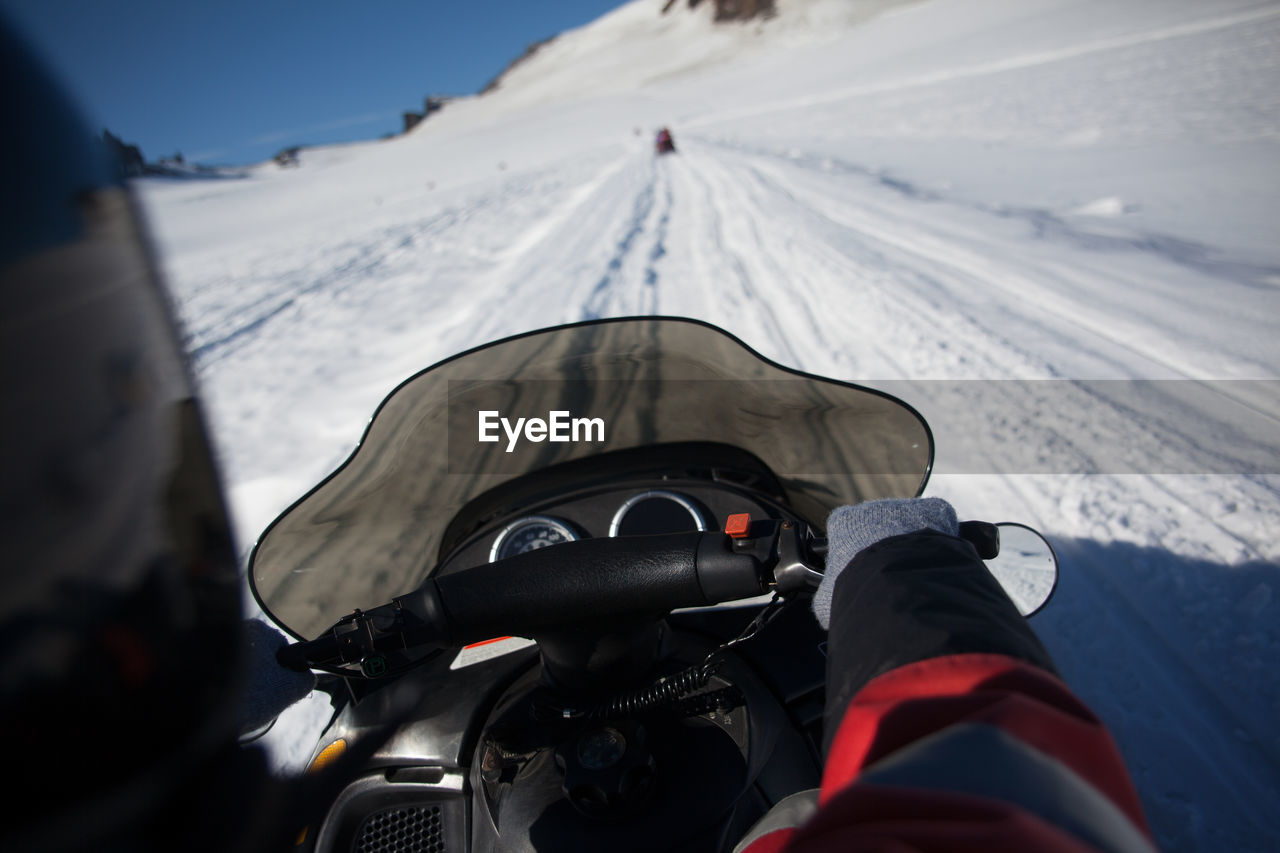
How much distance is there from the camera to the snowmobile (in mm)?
1099

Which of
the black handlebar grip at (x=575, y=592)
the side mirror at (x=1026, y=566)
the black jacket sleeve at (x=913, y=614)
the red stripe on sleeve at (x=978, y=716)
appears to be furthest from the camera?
the side mirror at (x=1026, y=566)

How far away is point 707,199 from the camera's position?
9.87 metres

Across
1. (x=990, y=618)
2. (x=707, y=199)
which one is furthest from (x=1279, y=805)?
(x=707, y=199)

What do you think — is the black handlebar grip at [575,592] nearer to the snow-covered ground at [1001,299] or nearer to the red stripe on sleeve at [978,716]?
the red stripe on sleeve at [978,716]

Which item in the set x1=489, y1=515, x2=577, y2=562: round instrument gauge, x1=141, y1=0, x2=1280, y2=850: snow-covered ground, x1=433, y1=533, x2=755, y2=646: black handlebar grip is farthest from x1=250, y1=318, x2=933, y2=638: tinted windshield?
x1=141, y1=0, x2=1280, y2=850: snow-covered ground

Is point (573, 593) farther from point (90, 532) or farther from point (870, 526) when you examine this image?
point (90, 532)

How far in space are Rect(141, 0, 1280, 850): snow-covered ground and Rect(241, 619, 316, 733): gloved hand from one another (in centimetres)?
77

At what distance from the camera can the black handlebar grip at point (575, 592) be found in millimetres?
1115

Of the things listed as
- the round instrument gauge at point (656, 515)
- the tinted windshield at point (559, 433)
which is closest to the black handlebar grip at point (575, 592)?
the round instrument gauge at point (656, 515)

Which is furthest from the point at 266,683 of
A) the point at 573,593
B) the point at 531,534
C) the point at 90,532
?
the point at 90,532

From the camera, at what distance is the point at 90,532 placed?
41 centimetres

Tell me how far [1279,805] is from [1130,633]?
0.56 metres

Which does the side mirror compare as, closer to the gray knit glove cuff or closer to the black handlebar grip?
the gray knit glove cuff

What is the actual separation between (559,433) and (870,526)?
104 cm
